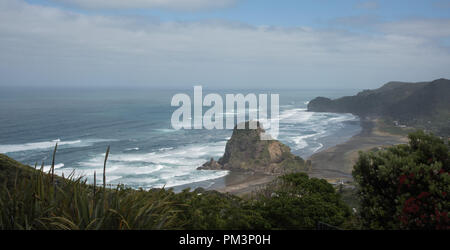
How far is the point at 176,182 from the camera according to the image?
39344 mm

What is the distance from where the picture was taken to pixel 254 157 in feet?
155

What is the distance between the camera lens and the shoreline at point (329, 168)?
38.8 metres

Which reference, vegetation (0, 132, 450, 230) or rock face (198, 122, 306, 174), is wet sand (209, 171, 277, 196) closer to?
rock face (198, 122, 306, 174)

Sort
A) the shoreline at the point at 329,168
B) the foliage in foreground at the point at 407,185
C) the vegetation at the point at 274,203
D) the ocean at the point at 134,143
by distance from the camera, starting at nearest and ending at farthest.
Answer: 1. the vegetation at the point at 274,203
2. the foliage in foreground at the point at 407,185
3. the shoreline at the point at 329,168
4. the ocean at the point at 134,143

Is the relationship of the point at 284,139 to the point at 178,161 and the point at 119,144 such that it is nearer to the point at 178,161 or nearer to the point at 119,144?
the point at 178,161

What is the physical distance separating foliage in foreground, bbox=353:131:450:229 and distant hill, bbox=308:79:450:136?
7492 centimetres

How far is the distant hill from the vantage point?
8806 centimetres

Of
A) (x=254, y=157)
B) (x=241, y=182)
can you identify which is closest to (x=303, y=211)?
(x=241, y=182)

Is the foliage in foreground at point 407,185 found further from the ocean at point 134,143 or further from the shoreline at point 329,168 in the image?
the ocean at point 134,143

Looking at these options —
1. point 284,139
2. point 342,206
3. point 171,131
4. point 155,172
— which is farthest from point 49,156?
point 342,206

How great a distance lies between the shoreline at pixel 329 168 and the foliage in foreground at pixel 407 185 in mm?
20913

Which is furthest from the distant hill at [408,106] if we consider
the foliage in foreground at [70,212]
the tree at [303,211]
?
the foliage in foreground at [70,212]

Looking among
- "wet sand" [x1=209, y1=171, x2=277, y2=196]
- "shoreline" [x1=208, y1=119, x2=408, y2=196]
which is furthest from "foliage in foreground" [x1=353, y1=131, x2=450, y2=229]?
"wet sand" [x1=209, y1=171, x2=277, y2=196]

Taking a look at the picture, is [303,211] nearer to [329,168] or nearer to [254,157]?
[254,157]
